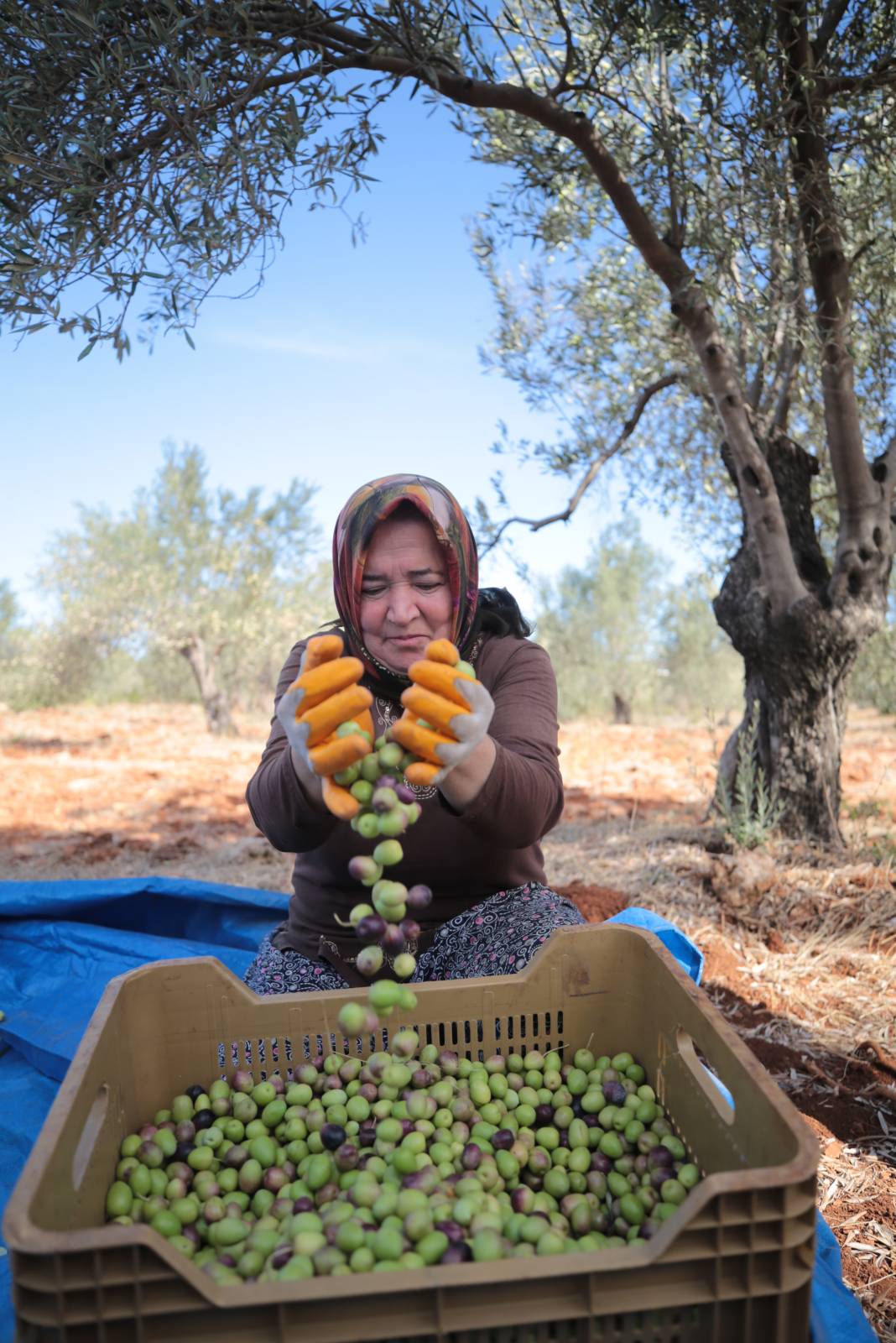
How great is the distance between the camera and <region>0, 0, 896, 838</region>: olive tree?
10.4 ft

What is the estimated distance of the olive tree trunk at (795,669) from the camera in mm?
5984

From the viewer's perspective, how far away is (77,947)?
416cm

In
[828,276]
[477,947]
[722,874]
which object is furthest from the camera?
[722,874]

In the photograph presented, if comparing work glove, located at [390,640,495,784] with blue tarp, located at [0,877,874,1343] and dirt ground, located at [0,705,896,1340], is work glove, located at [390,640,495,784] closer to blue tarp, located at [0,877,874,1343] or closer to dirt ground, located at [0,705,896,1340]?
blue tarp, located at [0,877,874,1343]

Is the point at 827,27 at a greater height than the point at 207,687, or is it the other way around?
the point at 827,27

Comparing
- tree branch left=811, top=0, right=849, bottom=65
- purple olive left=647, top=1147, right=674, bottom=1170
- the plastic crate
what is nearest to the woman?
purple olive left=647, top=1147, right=674, bottom=1170

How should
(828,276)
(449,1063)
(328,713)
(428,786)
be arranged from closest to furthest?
(328,713)
(449,1063)
(428,786)
(828,276)

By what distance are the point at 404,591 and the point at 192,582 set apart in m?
18.0

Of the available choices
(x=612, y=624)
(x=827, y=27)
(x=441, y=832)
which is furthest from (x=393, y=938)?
(x=612, y=624)

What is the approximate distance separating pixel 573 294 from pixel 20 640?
19832 millimetres

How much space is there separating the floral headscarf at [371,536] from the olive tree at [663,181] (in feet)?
3.76

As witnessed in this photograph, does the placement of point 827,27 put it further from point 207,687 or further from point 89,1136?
point 207,687

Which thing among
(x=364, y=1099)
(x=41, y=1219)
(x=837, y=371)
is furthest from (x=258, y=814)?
(x=837, y=371)

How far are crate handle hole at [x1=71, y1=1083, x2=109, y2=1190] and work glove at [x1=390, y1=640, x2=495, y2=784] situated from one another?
37.6 inches
